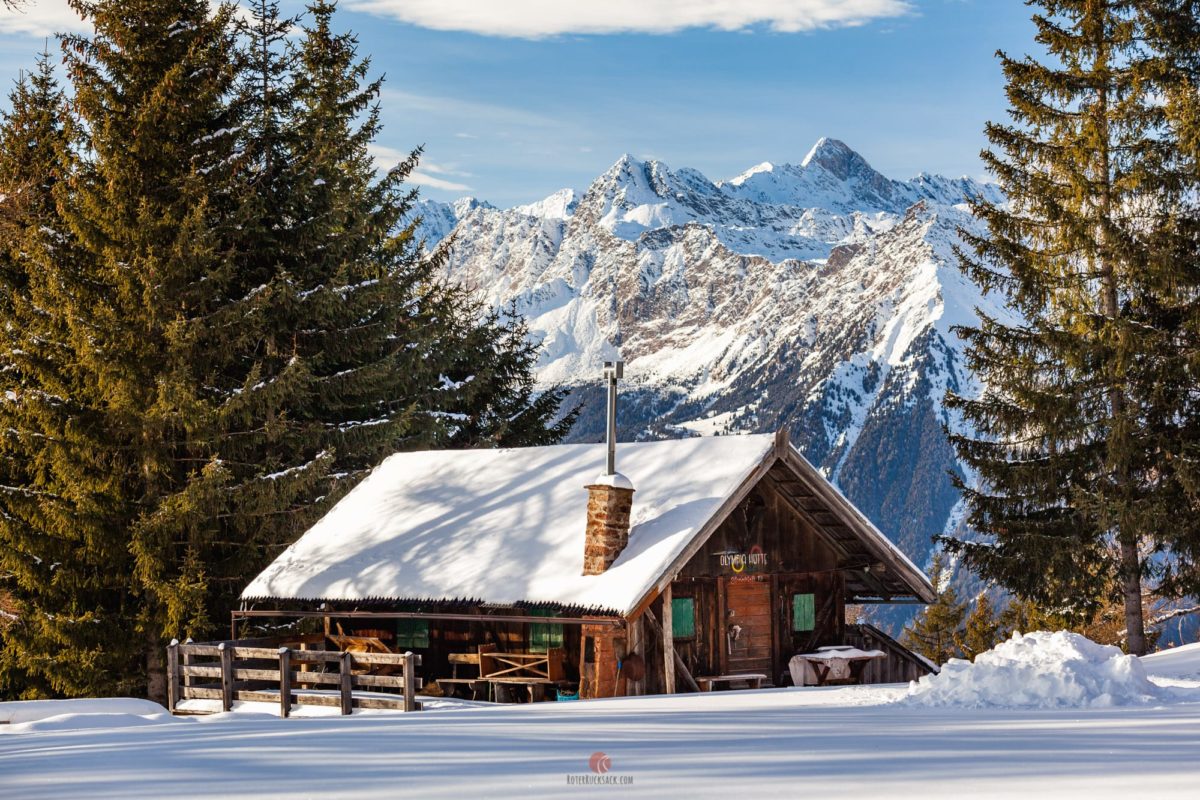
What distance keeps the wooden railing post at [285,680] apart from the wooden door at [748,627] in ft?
24.8

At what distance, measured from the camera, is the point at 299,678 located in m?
18.4

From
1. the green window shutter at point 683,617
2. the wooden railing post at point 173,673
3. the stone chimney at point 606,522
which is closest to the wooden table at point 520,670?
the stone chimney at point 606,522

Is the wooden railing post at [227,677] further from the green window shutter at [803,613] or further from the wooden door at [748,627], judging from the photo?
the green window shutter at [803,613]

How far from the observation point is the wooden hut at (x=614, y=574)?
19.7 m

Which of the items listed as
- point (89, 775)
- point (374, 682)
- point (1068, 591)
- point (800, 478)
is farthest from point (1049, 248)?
point (89, 775)

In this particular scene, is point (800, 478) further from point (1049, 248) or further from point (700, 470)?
point (1049, 248)

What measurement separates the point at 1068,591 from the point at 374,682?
50.9 ft

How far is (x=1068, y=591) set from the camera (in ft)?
84.1

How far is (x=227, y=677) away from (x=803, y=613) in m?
10.3

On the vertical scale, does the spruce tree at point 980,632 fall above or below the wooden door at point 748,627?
below

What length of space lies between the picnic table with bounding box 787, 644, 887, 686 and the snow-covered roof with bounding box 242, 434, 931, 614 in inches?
84.2

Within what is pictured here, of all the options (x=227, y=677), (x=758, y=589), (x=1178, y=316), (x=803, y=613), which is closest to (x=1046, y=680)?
(x=758, y=589)

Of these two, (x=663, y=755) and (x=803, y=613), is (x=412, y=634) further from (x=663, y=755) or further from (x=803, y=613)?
(x=663, y=755)

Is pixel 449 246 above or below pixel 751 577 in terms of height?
above
